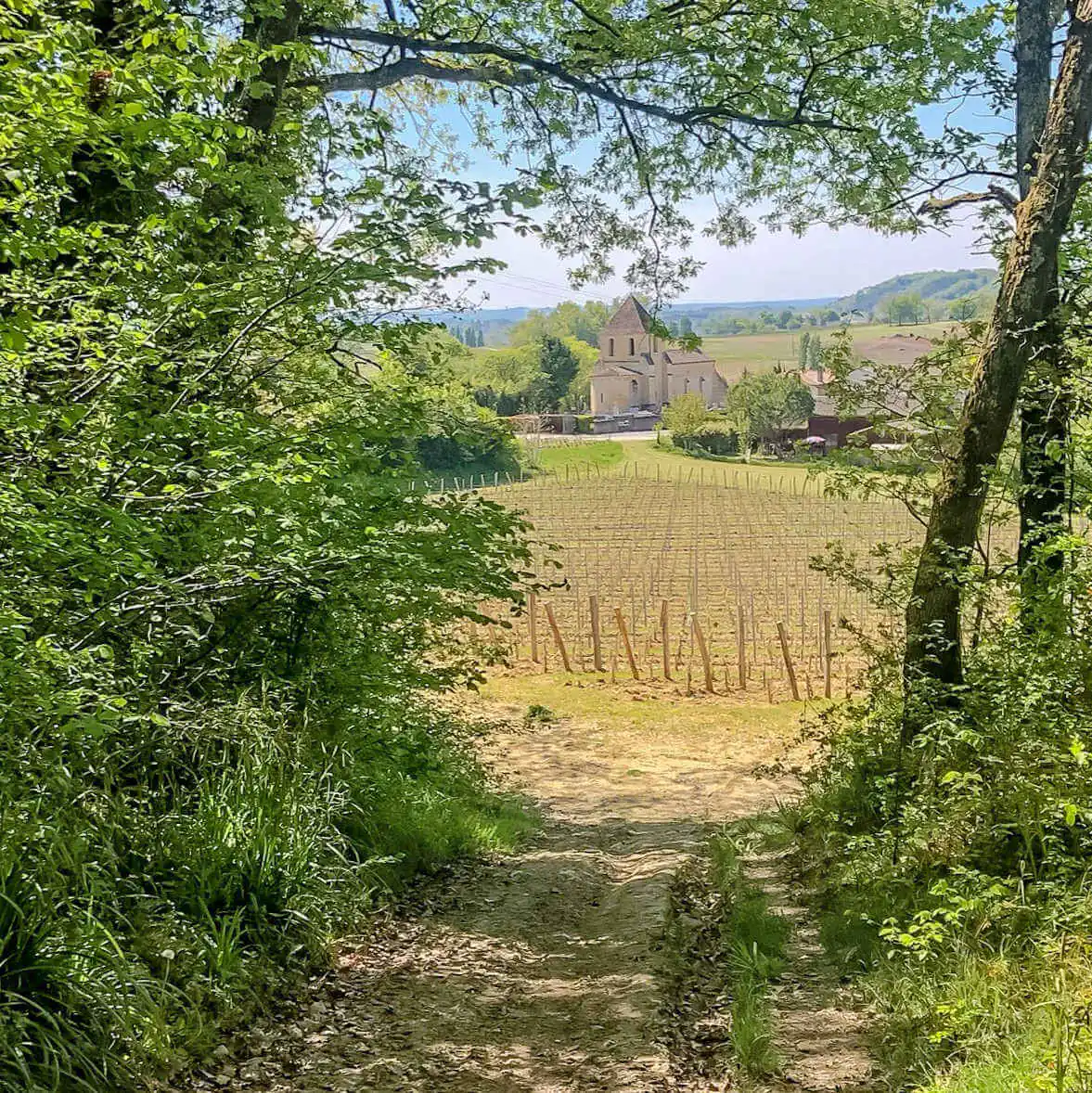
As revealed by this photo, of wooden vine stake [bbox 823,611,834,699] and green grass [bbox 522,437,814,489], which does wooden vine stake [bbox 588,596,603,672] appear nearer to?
wooden vine stake [bbox 823,611,834,699]

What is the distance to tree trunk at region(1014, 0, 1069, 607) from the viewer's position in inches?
198

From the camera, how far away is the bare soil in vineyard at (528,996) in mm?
3451

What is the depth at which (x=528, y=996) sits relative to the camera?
13.8 ft

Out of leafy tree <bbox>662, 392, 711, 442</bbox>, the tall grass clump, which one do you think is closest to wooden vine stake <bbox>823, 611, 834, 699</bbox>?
the tall grass clump

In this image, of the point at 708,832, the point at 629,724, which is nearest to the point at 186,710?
the point at 708,832

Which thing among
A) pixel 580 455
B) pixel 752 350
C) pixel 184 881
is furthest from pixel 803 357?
pixel 752 350

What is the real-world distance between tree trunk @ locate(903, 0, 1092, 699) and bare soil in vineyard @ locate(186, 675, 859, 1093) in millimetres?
1849

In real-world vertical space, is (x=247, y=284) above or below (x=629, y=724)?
above

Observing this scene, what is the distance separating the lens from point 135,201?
4.96m

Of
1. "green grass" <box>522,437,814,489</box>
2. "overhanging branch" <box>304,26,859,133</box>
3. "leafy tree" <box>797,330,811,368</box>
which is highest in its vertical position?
"overhanging branch" <box>304,26,859,133</box>

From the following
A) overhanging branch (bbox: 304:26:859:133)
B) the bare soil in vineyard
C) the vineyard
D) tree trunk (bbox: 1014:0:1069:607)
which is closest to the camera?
the bare soil in vineyard

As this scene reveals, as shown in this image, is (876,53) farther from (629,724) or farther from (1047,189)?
(629,724)

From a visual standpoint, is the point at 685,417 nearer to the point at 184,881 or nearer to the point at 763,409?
the point at 763,409

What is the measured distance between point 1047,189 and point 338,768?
15.4 feet
